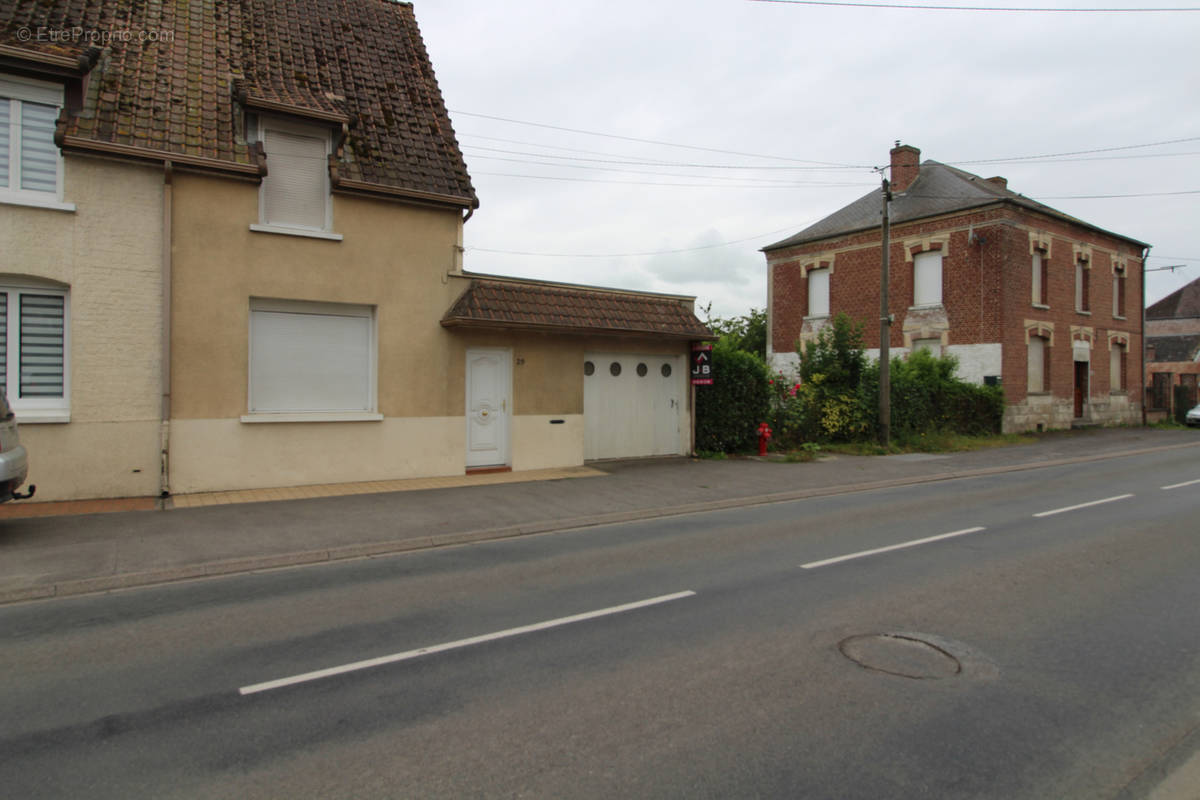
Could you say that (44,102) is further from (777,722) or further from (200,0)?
(777,722)

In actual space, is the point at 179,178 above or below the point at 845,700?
above

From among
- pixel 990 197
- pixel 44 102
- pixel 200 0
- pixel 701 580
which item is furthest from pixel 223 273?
Result: pixel 990 197

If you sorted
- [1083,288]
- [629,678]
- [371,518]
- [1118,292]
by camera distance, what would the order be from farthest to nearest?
[1118,292]
[1083,288]
[371,518]
[629,678]

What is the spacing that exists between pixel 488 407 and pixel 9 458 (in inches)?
282

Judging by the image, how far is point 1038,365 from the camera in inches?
1011

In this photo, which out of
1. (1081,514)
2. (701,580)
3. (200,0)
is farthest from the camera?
(200,0)

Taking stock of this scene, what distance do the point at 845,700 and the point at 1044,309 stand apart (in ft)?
86.5

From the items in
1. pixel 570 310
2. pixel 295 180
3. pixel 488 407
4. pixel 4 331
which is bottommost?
pixel 488 407

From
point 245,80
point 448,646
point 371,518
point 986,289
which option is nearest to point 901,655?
point 448,646

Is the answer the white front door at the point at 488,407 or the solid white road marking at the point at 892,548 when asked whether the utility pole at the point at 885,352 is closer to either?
the white front door at the point at 488,407

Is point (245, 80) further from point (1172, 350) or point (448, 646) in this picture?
point (1172, 350)

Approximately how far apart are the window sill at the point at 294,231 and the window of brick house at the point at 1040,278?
23.7 metres

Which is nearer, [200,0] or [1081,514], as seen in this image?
[1081,514]

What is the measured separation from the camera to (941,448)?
767 inches
